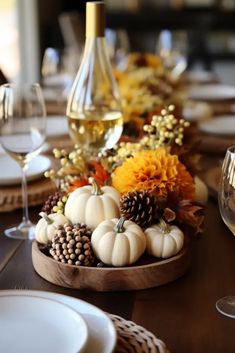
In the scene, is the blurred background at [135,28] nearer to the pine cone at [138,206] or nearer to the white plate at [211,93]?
the white plate at [211,93]

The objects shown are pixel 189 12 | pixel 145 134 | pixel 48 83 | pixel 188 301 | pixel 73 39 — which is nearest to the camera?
pixel 188 301

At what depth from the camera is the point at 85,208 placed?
36.0 inches

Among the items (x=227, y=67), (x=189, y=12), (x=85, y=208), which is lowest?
(x=227, y=67)

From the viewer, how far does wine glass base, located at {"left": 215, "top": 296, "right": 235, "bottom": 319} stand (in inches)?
31.8

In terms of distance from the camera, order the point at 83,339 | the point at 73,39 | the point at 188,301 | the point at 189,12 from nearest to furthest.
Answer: the point at 83,339
the point at 188,301
the point at 73,39
the point at 189,12

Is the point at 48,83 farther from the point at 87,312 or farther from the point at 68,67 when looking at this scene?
the point at 87,312

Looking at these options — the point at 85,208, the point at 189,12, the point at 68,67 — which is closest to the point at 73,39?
the point at 68,67

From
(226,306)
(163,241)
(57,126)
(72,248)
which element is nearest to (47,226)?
(72,248)

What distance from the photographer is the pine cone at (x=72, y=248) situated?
0.86 meters

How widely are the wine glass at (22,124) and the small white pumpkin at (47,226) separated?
18 centimetres

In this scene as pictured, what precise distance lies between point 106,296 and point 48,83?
1.85 m

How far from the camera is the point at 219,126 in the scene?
182 centimetres

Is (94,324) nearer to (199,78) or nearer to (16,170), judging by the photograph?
(16,170)

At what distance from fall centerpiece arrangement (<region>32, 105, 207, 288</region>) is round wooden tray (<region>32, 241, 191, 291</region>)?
0.5 inches
